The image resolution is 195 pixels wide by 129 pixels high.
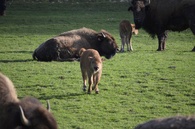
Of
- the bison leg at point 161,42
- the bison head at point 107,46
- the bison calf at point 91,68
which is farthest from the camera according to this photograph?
the bison leg at point 161,42

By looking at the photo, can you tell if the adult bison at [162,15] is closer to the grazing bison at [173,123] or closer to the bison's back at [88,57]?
the bison's back at [88,57]

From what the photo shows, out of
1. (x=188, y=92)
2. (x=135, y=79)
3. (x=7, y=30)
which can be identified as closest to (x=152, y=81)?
(x=135, y=79)

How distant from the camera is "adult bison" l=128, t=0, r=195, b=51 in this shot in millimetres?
19769

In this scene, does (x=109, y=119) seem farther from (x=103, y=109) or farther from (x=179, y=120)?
(x=179, y=120)

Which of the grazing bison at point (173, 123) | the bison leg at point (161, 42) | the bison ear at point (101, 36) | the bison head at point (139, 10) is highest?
the grazing bison at point (173, 123)

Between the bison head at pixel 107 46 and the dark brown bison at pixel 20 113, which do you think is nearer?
the dark brown bison at pixel 20 113

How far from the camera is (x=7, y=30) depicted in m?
26.3

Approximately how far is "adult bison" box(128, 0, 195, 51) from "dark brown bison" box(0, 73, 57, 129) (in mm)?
13231

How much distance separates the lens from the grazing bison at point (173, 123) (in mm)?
5679

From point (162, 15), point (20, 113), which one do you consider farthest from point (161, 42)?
point (20, 113)

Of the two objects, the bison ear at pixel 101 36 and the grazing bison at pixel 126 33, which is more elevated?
the bison ear at pixel 101 36

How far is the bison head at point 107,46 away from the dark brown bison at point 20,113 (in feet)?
33.9

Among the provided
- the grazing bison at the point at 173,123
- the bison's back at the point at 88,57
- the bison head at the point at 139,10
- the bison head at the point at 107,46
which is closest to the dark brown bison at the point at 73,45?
the bison head at the point at 107,46

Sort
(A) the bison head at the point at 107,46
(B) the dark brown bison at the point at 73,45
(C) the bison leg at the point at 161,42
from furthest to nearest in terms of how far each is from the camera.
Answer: (C) the bison leg at the point at 161,42, (A) the bison head at the point at 107,46, (B) the dark brown bison at the point at 73,45
